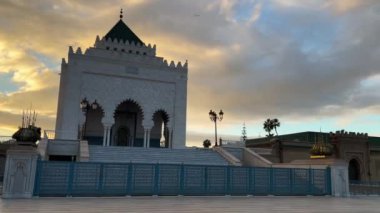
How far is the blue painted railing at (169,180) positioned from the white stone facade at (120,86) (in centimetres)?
1645

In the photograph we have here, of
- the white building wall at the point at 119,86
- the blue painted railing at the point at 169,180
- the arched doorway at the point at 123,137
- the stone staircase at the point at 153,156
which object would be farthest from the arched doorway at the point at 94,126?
the blue painted railing at the point at 169,180

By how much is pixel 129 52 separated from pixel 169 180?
20889 millimetres

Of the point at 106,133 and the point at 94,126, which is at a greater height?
the point at 94,126

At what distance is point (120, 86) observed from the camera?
96.8 ft

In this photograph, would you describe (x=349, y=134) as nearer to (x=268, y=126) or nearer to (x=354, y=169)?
(x=354, y=169)

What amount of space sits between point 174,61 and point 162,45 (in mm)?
3184

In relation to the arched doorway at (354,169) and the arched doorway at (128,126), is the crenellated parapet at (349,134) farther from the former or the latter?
the arched doorway at (128,126)

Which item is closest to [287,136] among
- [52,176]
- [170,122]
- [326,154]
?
[170,122]

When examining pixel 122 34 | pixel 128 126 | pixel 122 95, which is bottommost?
pixel 128 126

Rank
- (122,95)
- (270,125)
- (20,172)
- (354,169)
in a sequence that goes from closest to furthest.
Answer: (20,172)
(122,95)
(354,169)
(270,125)

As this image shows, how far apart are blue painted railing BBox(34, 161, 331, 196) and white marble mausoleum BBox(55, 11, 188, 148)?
53.9 feet

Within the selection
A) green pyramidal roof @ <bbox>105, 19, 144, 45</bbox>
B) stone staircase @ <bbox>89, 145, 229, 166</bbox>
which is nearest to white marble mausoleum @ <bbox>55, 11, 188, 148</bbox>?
green pyramidal roof @ <bbox>105, 19, 144, 45</bbox>

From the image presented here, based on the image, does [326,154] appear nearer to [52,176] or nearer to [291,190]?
[291,190]

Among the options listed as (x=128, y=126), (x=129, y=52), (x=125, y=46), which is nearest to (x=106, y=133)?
(x=128, y=126)
